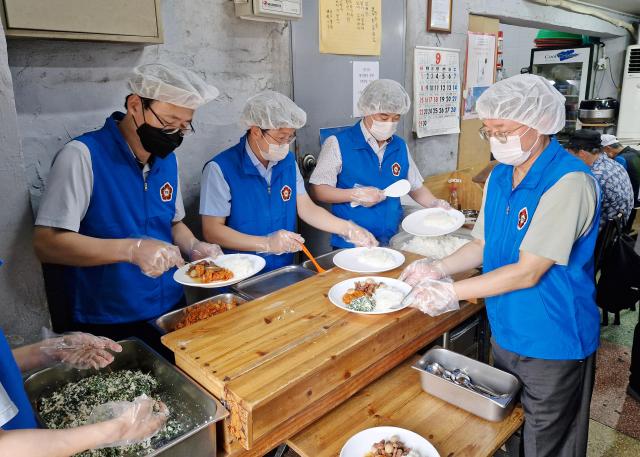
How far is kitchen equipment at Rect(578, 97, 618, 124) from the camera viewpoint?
7426 mm

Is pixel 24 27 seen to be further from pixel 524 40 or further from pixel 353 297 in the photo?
pixel 524 40

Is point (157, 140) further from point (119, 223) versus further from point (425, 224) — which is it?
point (425, 224)

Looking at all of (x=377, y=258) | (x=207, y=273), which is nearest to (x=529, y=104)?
(x=377, y=258)

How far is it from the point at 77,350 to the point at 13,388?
0.44 meters

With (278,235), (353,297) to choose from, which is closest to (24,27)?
(278,235)

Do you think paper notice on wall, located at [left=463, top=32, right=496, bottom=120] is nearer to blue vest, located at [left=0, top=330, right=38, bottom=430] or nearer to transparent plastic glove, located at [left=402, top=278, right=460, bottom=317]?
transparent plastic glove, located at [left=402, top=278, right=460, bottom=317]

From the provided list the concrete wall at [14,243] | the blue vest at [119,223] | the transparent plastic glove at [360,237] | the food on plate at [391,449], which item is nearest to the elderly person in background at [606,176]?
the transparent plastic glove at [360,237]

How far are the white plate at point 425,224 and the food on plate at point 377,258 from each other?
48cm

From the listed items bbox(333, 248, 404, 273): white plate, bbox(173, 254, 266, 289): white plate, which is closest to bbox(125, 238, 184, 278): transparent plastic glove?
bbox(173, 254, 266, 289): white plate

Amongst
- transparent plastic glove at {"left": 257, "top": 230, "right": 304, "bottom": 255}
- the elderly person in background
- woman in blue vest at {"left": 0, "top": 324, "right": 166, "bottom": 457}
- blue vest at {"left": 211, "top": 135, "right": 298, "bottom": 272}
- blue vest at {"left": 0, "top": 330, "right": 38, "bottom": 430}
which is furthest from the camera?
the elderly person in background

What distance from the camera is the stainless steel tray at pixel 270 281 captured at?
2193mm

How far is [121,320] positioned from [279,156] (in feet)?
3.67

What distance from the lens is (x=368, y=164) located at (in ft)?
9.66

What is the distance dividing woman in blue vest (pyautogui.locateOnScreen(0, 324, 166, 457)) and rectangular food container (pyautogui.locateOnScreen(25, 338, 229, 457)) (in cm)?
7
